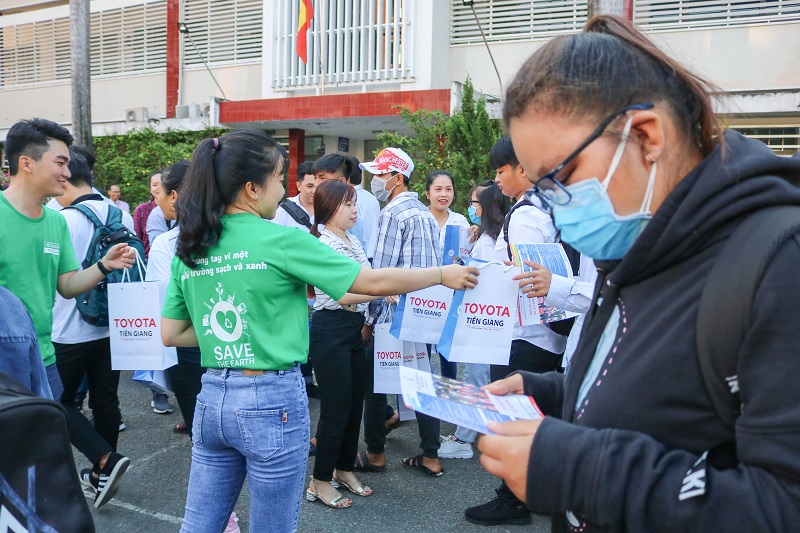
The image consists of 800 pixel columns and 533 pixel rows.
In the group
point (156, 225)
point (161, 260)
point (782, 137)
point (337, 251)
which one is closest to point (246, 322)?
point (337, 251)

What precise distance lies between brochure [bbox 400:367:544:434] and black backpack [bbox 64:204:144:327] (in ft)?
10.3

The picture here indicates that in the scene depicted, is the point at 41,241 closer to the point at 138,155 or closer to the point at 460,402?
the point at 460,402

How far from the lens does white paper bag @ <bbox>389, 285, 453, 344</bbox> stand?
3.92 metres

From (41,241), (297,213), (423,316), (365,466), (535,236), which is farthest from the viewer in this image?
(297,213)

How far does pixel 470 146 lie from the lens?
35.0 ft

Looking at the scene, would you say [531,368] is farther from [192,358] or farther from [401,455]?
[192,358]

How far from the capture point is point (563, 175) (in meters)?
1.29

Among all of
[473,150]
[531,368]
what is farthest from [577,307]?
[473,150]

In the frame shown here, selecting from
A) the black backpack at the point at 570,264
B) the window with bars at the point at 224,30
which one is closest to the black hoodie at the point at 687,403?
the black backpack at the point at 570,264

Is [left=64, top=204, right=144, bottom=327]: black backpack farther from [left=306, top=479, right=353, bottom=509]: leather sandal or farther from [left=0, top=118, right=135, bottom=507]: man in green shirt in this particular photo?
[left=306, top=479, right=353, bottom=509]: leather sandal

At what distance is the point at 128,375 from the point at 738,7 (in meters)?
12.8

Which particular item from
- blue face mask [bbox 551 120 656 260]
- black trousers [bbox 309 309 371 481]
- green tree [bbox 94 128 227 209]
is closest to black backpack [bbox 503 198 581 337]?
black trousers [bbox 309 309 371 481]

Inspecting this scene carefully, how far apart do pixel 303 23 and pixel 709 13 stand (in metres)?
8.52

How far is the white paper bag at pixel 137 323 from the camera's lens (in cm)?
378
